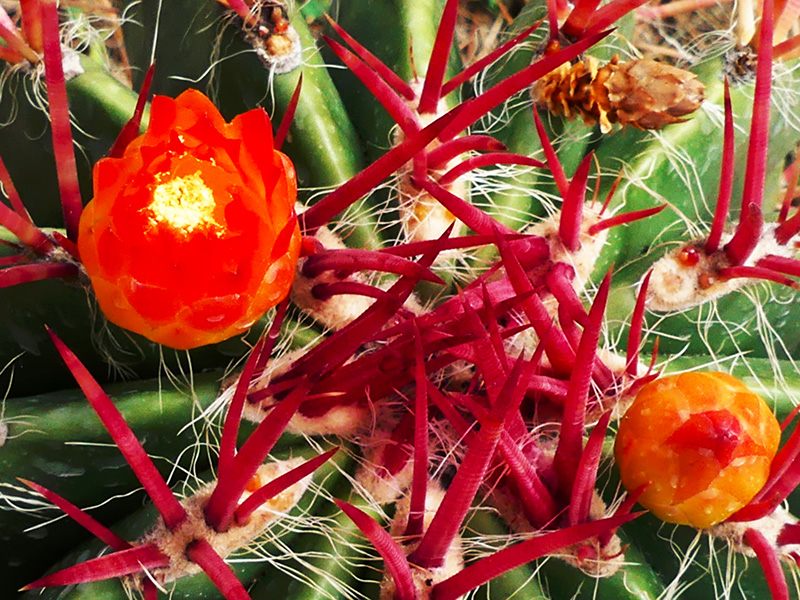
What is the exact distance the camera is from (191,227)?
0.39m

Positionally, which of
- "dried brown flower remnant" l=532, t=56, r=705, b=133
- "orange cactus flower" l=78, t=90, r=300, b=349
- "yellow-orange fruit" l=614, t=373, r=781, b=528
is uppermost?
"orange cactus flower" l=78, t=90, r=300, b=349

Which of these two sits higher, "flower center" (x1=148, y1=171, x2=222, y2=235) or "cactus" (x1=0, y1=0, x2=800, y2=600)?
"flower center" (x1=148, y1=171, x2=222, y2=235)

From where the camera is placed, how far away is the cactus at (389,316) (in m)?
0.41

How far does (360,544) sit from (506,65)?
0.40 metres

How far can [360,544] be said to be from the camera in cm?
50

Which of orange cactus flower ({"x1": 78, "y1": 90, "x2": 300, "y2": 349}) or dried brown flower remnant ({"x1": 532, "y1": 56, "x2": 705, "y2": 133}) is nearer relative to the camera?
orange cactus flower ({"x1": 78, "y1": 90, "x2": 300, "y2": 349})

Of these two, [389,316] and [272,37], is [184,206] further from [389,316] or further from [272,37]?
[272,37]

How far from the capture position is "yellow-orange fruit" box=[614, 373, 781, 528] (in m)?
0.43

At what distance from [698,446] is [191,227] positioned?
28 centimetres

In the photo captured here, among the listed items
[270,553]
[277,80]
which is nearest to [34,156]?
[277,80]

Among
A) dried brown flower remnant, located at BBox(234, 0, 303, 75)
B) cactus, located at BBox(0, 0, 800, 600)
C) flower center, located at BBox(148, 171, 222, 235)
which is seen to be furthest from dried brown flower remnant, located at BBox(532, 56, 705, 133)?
flower center, located at BBox(148, 171, 222, 235)

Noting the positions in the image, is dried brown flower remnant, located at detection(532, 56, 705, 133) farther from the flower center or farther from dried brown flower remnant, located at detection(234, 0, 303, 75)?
the flower center

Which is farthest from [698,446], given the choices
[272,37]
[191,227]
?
[272,37]

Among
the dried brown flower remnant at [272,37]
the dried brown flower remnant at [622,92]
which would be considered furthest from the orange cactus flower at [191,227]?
the dried brown flower remnant at [622,92]
